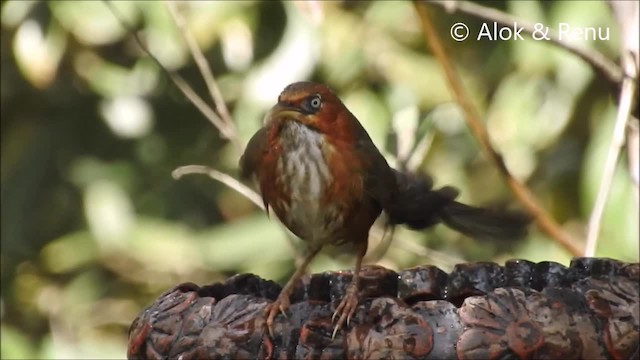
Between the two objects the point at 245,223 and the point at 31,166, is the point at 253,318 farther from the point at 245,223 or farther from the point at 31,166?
the point at 31,166

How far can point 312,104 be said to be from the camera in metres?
1.50

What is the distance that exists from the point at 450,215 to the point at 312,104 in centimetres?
36

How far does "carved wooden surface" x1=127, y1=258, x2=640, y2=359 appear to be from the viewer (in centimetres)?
114

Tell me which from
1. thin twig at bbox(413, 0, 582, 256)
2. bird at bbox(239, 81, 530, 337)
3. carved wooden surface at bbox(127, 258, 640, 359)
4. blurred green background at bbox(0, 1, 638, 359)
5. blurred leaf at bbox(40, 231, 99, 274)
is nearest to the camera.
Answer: carved wooden surface at bbox(127, 258, 640, 359)

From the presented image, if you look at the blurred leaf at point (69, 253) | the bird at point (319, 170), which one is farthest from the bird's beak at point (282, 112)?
the blurred leaf at point (69, 253)

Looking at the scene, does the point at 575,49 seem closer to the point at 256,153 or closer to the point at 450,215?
the point at 450,215

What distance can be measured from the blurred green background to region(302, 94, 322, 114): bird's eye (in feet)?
3.73

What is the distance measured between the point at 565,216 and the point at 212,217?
0.92 metres

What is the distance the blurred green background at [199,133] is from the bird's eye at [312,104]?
1138 millimetres

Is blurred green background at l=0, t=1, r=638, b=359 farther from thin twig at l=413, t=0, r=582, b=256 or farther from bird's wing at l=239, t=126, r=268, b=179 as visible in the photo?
bird's wing at l=239, t=126, r=268, b=179

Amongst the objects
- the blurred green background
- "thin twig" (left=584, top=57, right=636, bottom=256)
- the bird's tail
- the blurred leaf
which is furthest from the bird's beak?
the blurred leaf

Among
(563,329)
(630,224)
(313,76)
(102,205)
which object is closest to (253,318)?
(563,329)

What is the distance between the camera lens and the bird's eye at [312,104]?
4.92 ft

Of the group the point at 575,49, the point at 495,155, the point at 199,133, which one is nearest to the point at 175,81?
the point at 199,133
